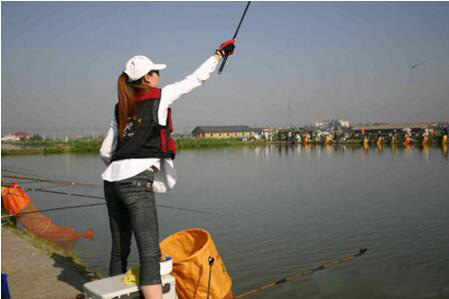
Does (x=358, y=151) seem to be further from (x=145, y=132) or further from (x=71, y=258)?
(x=145, y=132)

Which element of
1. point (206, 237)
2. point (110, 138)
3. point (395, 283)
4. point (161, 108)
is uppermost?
point (161, 108)

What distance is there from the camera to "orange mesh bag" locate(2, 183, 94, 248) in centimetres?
605

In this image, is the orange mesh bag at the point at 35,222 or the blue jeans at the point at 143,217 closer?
the blue jeans at the point at 143,217

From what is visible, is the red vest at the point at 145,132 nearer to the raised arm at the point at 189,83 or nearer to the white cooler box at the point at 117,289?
the raised arm at the point at 189,83

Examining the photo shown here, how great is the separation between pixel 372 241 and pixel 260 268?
2.05 m

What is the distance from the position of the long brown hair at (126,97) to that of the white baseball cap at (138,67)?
0.04 meters

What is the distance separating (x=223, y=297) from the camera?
9.52ft

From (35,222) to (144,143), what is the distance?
4.95 metres

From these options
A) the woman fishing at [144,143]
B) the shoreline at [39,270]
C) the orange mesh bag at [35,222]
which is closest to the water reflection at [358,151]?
the orange mesh bag at [35,222]

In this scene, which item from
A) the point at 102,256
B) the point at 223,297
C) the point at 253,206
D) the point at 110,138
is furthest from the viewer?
the point at 253,206

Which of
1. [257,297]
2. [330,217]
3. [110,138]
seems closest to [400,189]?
[330,217]

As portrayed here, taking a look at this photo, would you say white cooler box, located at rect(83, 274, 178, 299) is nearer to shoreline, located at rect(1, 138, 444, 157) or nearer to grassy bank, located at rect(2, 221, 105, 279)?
grassy bank, located at rect(2, 221, 105, 279)

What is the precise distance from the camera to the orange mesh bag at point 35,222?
19.9 ft

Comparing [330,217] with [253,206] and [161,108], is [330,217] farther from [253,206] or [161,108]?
[161,108]
